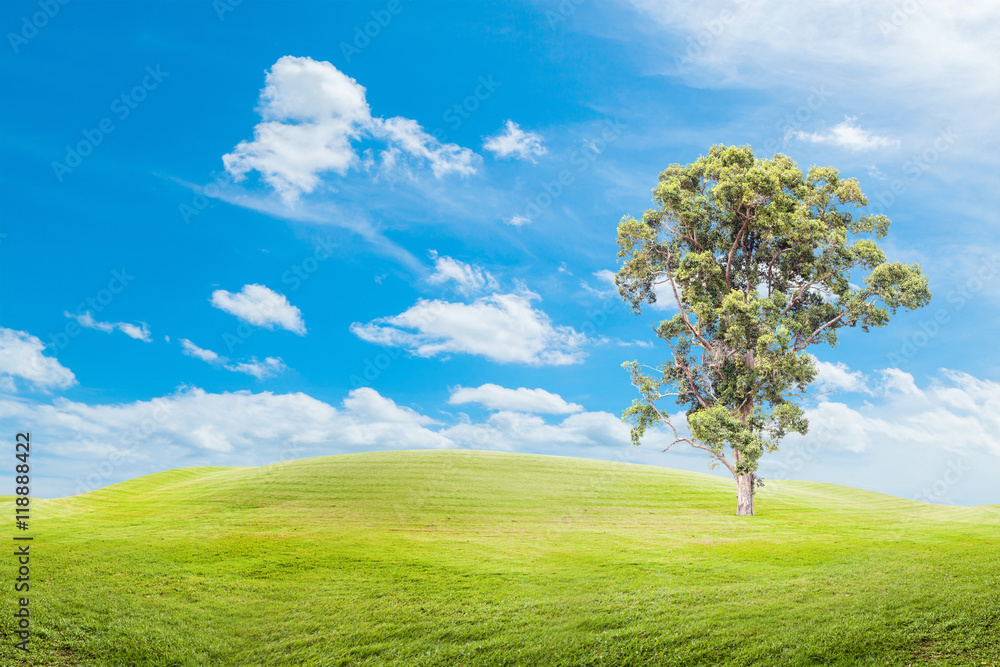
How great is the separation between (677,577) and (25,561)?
26.2m

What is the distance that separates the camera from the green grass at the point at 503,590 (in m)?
16.2

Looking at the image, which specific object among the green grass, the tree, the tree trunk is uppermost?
the tree

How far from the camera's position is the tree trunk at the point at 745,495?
1695 inches

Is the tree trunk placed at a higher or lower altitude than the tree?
lower

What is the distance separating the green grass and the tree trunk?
1.08 m

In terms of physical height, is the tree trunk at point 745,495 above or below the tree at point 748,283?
below

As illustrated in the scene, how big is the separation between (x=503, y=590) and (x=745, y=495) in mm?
28655

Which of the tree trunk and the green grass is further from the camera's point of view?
the tree trunk

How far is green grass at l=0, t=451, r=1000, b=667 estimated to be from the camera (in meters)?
16.2

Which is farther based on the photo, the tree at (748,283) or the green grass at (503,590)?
the tree at (748,283)

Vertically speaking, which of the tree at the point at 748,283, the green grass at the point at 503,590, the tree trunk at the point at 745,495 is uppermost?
the tree at the point at 748,283

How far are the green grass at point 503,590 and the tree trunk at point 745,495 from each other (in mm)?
1084

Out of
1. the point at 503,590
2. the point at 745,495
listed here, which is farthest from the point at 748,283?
the point at 503,590

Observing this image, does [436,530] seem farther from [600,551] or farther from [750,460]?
[750,460]
